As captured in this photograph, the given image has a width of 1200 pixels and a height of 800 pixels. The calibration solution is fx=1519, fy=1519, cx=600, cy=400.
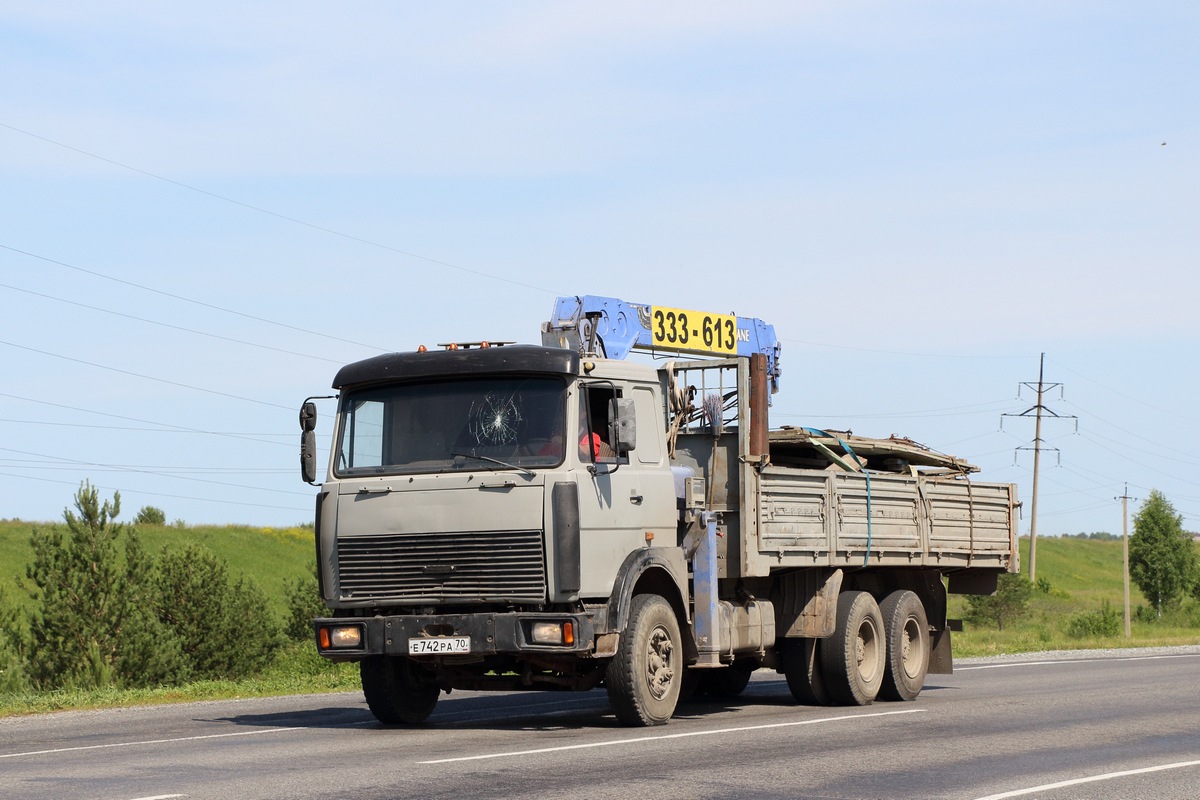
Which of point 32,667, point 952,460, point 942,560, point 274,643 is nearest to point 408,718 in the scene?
point 942,560

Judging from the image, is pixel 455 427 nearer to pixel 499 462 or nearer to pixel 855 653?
pixel 499 462

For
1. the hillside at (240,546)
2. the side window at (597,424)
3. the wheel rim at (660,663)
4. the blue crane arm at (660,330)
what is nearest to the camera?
the side window at (597,424)

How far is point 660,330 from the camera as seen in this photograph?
18703 mm

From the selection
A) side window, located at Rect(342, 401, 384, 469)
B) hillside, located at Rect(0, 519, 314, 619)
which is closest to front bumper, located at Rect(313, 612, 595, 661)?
side window, located at Rect(342, 401, 384, 469)

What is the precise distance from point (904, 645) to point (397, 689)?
5.96 metres

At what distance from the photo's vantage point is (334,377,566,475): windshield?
39.3ft

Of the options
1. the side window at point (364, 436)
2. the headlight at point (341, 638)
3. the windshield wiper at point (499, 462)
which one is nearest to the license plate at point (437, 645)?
the headlight at point (341, 638)

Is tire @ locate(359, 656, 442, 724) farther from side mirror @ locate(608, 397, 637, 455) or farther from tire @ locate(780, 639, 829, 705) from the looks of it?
tire @ locate(780, 639, 829, 705)

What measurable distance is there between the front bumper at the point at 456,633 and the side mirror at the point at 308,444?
1.24 metres

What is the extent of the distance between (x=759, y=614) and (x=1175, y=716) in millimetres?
3963

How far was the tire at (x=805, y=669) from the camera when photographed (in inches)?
597

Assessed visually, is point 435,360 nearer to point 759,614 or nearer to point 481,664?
point 481,664

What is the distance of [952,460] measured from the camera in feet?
58.6

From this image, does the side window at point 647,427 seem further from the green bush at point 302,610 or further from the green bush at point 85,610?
the green bush at point 302,610
